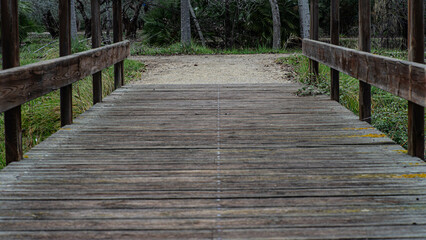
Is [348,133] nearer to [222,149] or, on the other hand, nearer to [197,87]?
[222,149]

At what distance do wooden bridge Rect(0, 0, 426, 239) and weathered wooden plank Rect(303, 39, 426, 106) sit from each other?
0.02 meters

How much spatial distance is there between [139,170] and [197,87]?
4.91m

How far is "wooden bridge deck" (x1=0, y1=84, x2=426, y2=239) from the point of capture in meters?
2.93

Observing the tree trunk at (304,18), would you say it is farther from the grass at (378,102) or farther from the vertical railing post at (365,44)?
the vertical railing post at (365,44)

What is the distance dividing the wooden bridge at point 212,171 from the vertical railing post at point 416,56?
0.05ft

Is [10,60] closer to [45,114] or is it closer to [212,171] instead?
[212,171]

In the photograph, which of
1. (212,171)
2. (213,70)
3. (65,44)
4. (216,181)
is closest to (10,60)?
(65,44)

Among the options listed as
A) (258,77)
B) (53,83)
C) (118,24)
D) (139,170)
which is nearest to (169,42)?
(258,77)

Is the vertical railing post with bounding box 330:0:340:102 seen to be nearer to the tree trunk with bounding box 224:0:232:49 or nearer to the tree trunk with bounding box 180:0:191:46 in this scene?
the tree trunk with bounding box 180:0:191:46

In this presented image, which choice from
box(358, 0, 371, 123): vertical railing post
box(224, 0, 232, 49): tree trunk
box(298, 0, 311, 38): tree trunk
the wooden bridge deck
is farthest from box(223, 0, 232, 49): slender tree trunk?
box(358, 0, 371, 123): vertical railing post

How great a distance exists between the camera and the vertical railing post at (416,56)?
4.28 meters

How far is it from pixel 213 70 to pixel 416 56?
24.5ft

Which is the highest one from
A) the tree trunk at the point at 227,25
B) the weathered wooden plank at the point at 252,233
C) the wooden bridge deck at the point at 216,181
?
the tree trunk at the point at 227,25

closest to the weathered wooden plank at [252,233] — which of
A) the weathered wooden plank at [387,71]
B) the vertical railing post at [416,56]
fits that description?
the weathered wooden plank at [387,71]
